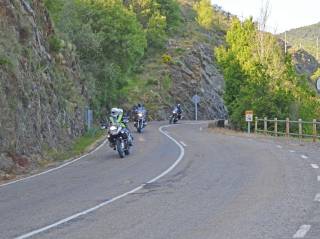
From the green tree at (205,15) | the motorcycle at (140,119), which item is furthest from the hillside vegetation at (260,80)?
the green tree at (205,15)

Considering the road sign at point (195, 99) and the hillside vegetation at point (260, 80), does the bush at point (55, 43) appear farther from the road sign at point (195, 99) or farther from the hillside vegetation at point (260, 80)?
the road sign at point (195, 99)

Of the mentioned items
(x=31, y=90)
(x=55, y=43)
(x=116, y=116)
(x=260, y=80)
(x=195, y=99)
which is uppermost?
(x=55, y=43)

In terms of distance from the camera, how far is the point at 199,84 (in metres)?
76.4

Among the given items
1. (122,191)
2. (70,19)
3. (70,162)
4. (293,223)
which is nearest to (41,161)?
(70,162)

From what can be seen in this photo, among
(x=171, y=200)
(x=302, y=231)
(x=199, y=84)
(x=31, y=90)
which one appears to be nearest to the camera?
(x=302, y=231)

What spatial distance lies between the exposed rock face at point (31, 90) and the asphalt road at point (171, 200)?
2.49m

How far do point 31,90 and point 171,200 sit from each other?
541 inches

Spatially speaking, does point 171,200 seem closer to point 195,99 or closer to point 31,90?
point 31,90

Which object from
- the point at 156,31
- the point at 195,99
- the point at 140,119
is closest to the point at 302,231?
the point at 140,119

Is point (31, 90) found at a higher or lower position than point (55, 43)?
lower

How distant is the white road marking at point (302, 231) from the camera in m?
8.10

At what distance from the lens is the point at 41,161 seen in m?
21.3

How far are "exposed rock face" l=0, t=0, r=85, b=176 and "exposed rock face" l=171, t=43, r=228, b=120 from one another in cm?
3933

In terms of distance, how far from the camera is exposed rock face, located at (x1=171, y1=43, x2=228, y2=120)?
73.9 m
